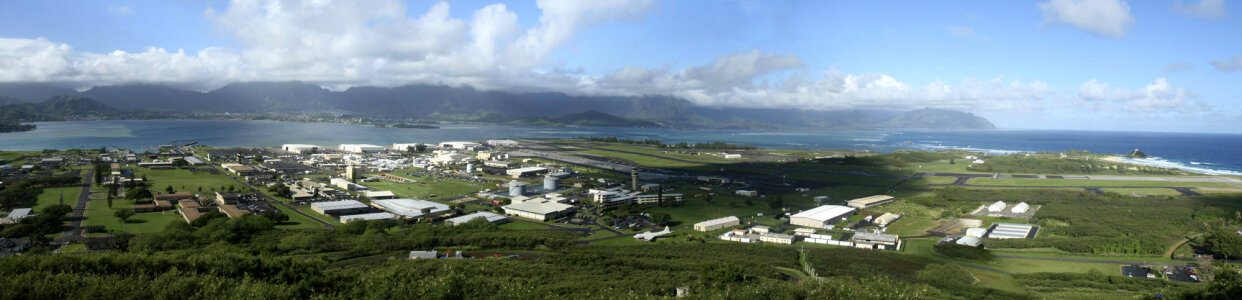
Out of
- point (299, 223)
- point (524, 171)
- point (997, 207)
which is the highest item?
point (997, 207)

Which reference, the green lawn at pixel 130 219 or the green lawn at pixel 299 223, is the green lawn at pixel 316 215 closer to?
the green lawn at pixel 299 223

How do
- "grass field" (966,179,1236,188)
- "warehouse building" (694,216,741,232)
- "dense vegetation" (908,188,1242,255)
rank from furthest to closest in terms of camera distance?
1. "grass field" (966,179,1236,188)
2. "warehouse building" (694,216,741,232)
3. "dense vegetation" (908,188,1242,255)

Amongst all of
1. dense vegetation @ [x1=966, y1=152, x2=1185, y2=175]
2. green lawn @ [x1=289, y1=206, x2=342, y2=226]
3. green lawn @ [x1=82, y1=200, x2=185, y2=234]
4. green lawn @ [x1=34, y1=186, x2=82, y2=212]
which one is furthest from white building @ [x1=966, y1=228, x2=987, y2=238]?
green lawn @ [x1=34, y1=186, x2=82, y2=212]

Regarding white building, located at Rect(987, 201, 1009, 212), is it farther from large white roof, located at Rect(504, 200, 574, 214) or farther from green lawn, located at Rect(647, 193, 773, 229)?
large white roof, located at Rect(504, 200, 574, 214)

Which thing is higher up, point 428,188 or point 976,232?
point 976,232

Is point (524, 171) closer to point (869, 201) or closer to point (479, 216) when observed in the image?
point (479, 216)

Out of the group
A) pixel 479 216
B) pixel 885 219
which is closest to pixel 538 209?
pixel 479 216
